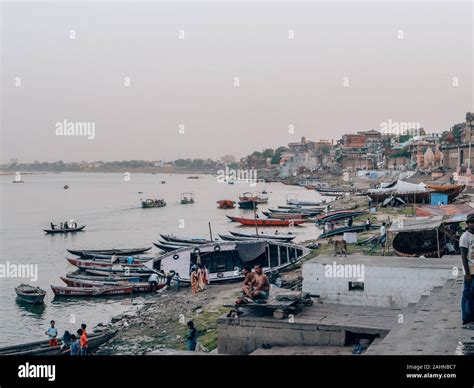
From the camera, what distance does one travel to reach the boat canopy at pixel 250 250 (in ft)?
70.5

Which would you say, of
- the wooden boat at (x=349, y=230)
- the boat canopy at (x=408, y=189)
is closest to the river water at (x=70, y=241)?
the boat canopy at (x=408, y=189)

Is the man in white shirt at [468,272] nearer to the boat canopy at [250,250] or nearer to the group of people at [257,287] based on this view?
the group of people at [257,287]

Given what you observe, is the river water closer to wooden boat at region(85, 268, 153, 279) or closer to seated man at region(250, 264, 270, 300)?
wooden boat at region(85, 268, 153, 279)

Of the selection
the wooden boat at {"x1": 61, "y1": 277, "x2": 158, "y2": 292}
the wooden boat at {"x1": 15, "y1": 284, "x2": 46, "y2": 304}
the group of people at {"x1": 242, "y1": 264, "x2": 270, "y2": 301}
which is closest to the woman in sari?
the wooden boat at {"x1": 61, "y1": 277, "x2": 158, "y2": 292}

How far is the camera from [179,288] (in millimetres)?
21391

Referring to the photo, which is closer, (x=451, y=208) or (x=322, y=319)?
(x=322, y=319)

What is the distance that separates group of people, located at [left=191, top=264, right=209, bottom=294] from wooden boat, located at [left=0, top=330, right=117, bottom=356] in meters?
5.57

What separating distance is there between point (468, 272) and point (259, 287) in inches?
170

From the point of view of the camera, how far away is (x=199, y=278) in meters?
20.6

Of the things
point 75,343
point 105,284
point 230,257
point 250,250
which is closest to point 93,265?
point 105,284

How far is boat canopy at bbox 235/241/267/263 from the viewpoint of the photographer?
21484mm
